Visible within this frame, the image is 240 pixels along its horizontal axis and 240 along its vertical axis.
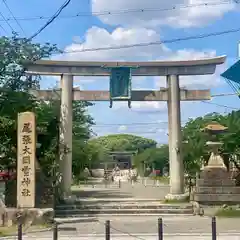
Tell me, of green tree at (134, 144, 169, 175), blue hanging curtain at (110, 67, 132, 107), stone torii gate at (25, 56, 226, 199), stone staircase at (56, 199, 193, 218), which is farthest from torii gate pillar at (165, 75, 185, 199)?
green tree at (134, 144, 169, 175)

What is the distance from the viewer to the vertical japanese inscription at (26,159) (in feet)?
61.8

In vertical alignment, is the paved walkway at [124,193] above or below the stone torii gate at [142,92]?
below

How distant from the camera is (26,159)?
62.4 feet

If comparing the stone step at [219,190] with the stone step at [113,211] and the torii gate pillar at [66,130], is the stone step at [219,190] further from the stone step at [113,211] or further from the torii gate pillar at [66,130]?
the torii gate pillar at [66,130]

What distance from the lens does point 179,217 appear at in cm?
2344

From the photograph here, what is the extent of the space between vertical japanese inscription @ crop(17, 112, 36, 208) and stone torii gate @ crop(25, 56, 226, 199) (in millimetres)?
7569

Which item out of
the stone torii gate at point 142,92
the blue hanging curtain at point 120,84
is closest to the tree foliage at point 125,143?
the stone torii gate at point 142,92

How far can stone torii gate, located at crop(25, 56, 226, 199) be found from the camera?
88.0ft

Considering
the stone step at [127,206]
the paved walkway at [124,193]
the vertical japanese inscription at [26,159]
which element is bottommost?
the stone step at [127,206]

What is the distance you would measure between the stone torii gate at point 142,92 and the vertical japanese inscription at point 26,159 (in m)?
7.57

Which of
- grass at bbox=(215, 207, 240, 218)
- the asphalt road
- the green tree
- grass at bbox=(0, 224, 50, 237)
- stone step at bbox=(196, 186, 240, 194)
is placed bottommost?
the asphalt road

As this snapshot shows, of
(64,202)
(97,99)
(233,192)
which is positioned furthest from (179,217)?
(97,99)

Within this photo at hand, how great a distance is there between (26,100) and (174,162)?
8.79 meters

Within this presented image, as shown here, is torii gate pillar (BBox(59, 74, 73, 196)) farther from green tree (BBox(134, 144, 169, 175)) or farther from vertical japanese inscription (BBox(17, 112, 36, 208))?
green tree (BBox(134, 144, 169, 175))
